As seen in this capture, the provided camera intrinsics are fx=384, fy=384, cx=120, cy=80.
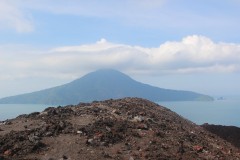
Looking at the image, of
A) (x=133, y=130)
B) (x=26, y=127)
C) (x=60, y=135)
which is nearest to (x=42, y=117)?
(x=26, y=127)

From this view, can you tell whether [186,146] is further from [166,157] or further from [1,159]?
[1,159]

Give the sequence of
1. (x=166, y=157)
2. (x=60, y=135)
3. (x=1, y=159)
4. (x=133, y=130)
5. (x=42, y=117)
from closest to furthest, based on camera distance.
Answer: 1. (x=1, y=159)
2. (x=166, y=157)
3. (x=60, y=135)
4. (x=133, y=130)
5. (x=42, y=117)

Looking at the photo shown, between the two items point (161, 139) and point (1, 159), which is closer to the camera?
point (1, 159)

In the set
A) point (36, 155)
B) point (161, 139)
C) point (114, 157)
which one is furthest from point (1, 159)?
point (161, 139)

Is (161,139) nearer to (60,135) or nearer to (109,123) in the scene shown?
(109,123)

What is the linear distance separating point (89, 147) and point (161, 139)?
327 centimetres

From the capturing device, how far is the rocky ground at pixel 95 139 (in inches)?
531

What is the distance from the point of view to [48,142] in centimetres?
1421

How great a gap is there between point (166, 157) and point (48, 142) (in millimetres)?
4363

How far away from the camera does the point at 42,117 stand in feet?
58.9

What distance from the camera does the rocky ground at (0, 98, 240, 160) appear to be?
531 inches

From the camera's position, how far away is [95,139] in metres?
14.4

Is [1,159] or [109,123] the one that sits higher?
[109,123]

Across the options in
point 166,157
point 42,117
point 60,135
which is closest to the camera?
point 166,157
